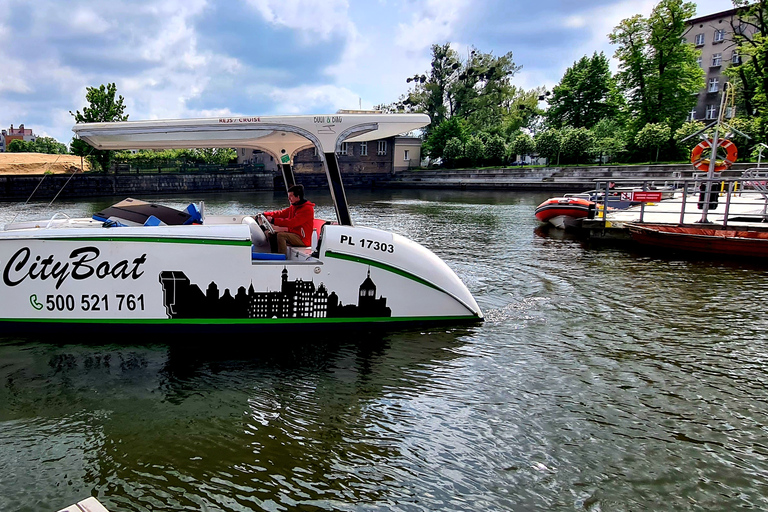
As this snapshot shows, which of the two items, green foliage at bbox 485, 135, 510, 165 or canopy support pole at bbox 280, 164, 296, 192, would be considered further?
green foliage at bbox 485, 135, 510, 165

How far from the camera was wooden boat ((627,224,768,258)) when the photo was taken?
1194 centimetres

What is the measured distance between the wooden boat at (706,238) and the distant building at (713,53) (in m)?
54.9

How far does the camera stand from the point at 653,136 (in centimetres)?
4431

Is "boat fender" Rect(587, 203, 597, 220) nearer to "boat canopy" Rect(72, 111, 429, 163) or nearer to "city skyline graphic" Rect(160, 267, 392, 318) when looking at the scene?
"boat canopy" Rect(72, 111, 429, 163)

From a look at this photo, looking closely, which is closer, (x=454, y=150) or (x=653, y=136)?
(x=653, y=136)

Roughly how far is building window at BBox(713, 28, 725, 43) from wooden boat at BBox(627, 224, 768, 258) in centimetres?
6001

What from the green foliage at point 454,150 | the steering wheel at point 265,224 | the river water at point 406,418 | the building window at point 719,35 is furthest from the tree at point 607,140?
the steering wheel at point 265,224

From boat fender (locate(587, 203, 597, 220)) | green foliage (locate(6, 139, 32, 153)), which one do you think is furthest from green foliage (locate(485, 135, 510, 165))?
green foliage (locate(6, 139, 32, 153))

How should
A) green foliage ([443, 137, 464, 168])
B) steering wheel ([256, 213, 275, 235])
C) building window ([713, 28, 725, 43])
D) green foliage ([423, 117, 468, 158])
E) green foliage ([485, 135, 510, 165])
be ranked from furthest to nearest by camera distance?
green foliage ([423, 117, 468, 158]) < green foliage ([443, 137, 464, 168]) < building window ([713, 28, 725, 43]) < green foliage ([485, 135, 510, 165]) < steering wheel ([256, 213, 275, 235])

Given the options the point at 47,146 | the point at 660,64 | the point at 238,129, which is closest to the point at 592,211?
the point at 238,129

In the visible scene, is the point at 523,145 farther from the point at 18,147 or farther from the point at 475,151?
the point at 18,147

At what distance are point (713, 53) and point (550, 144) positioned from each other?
91.9 feet

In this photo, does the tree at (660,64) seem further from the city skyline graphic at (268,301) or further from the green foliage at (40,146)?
the green foliage at (40,146)

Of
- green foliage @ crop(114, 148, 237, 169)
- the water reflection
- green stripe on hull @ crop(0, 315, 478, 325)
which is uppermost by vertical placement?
green foliage @ crop(114, 148, 237, 169)
